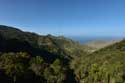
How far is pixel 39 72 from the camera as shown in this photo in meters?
118

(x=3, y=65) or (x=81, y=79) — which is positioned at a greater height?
(x=3, y=65)

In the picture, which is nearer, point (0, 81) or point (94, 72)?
point (0, 81)

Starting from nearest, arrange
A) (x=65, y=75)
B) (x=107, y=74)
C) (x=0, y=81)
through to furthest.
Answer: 1. (x=0, y=81)
2. (x=107, y=74)
3. (x=65, y=75)

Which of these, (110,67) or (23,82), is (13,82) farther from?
(110,67)

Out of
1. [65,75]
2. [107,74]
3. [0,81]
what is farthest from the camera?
[65,75]

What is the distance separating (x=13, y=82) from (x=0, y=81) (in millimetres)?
5479

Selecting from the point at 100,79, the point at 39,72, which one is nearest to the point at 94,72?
the point at 100,79

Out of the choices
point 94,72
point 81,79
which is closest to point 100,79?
point 94,72

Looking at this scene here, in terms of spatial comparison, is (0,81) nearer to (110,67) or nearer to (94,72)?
(94,72)

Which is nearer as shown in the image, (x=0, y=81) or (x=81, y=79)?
(x=0, y=81)

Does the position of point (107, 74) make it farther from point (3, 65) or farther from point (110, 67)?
point (3, 65)

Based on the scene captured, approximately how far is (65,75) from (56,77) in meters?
4.87

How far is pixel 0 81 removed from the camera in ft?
342

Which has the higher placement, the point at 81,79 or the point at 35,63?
the point at 35,63
